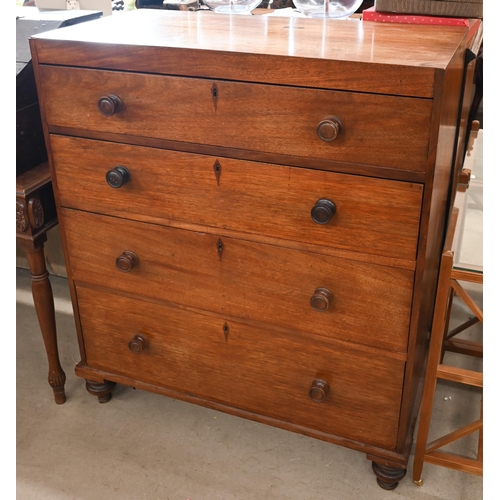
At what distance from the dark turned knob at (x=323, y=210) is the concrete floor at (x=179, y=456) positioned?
68cm

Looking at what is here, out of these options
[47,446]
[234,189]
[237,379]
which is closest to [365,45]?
[234,189]

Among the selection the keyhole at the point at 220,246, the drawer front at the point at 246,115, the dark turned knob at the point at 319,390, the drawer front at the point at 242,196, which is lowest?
the dark turned knob at the point at 319,390

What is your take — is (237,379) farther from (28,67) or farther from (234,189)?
(28,67)

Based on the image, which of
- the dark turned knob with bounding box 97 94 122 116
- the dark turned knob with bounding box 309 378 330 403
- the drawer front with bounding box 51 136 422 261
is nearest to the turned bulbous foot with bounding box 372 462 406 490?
the dark turned knob with bounding box 309 378 330 403

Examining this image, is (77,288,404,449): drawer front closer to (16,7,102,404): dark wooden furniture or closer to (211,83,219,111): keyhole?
(16,7,102,404): dark wooden furniture

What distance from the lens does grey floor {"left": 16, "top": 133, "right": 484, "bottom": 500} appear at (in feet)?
4.71

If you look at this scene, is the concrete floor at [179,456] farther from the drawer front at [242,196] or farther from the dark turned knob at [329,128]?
the dark turned knob at [329,128]

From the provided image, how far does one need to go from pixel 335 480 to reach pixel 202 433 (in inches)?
14.2

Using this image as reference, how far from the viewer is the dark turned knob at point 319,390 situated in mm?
1333

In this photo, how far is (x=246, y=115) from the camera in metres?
1.14

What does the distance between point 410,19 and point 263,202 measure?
0.54 m

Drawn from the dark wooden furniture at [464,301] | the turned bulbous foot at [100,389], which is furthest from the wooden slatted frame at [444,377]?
the turned bulbous foot at [100,389]

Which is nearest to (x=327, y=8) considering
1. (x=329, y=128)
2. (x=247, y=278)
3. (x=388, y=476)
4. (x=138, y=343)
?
(x=329, y=128)

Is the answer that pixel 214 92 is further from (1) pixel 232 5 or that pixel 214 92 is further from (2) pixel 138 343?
(2) pixel 138 343
